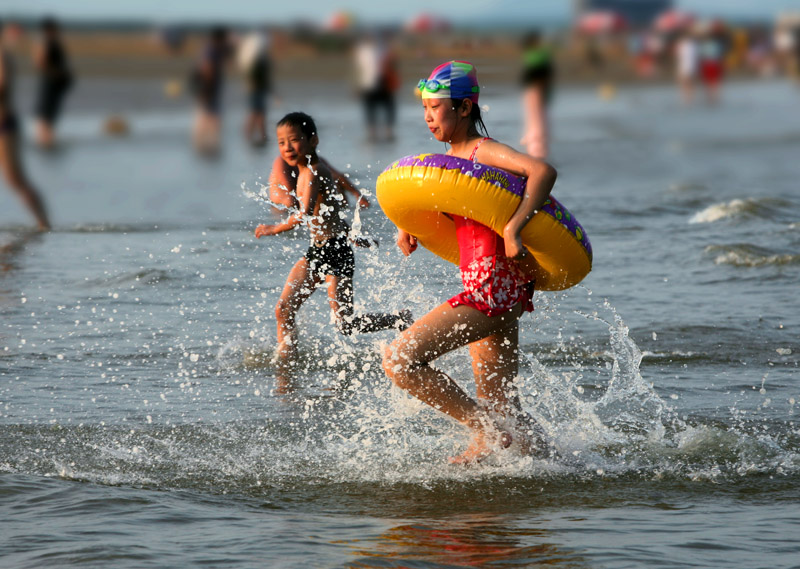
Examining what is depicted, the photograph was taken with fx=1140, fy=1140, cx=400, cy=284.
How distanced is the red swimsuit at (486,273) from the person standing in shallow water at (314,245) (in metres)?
1.78

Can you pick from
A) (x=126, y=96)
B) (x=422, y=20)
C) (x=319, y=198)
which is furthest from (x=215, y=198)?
(x=422, y=20)

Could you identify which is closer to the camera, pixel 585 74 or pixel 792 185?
pixel 792 185

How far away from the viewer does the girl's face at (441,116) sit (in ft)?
15.2

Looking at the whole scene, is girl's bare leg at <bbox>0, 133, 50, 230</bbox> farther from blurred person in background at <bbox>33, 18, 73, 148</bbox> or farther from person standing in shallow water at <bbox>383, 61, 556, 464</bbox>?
person standing in shallow water at <bbox>383, 61, 556, 464</bbox>

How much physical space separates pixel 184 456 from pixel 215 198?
8.63 meters

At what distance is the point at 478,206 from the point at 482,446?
1.14 m

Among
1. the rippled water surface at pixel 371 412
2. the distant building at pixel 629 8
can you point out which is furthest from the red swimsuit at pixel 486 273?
the distant building at pixel 629 8

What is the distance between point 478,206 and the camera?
4.50 m

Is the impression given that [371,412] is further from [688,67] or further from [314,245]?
[688,67]

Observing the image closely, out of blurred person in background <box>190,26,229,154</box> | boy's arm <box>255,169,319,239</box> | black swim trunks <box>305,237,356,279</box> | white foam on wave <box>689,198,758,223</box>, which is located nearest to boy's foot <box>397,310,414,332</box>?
black swim trunks <box>305,237,356,279</box>

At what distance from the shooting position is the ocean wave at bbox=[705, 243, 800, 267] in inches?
359

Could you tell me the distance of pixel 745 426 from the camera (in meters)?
5.59

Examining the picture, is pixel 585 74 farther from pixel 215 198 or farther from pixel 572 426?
pixel 572 426

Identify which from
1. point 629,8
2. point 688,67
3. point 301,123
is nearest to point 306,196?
point 301,123
